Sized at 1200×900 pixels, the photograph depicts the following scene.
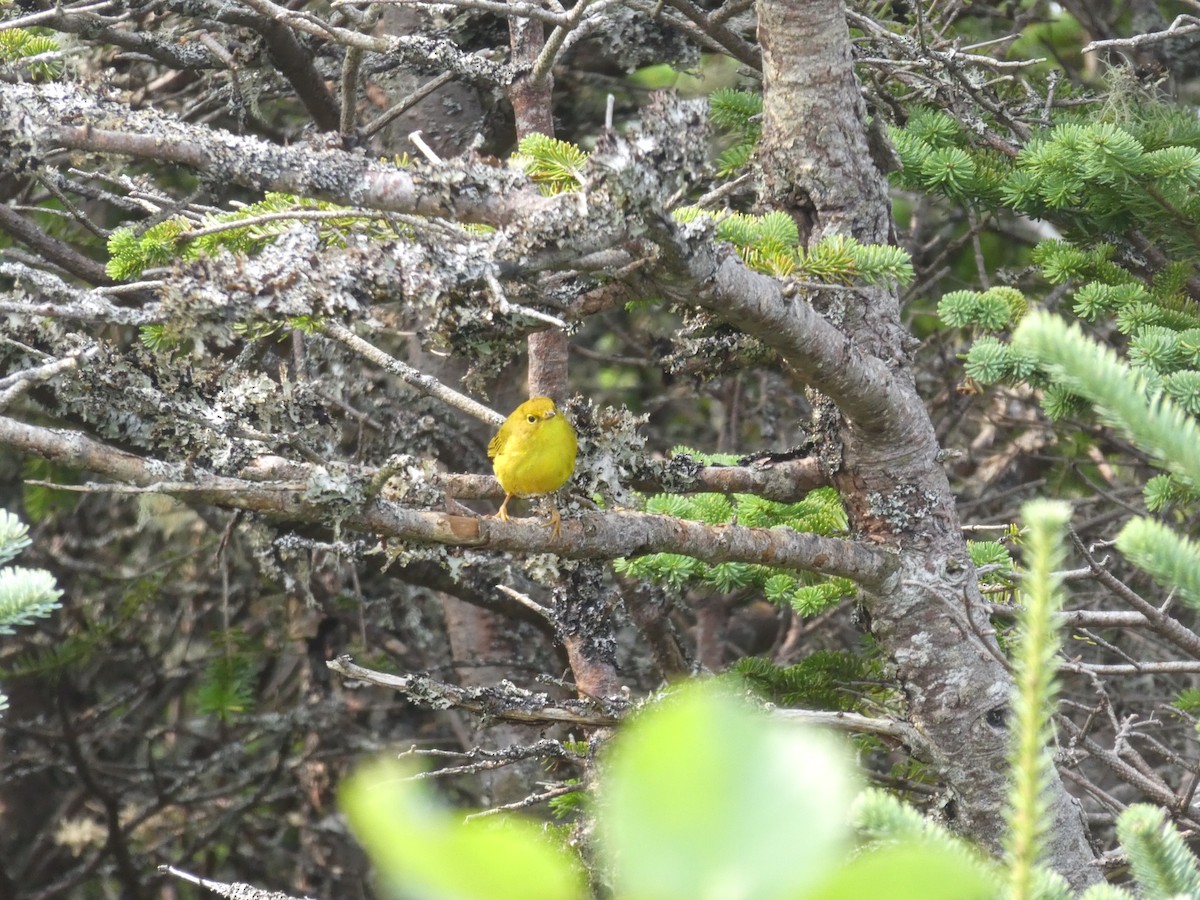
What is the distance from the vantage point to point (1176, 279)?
3.03 m

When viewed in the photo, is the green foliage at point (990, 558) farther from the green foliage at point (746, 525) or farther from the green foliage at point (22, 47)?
the green foliage at point (22, 47)

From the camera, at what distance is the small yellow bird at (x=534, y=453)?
9.61ft

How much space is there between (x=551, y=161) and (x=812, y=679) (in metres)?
1.70

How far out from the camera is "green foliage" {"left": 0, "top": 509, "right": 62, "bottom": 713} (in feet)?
4.28

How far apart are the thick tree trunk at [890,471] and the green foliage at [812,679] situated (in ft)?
1.92

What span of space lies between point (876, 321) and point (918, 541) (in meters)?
0.54

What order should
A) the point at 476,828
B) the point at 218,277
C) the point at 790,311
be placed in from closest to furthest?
the point at 476,828, the point at 218,277, the point at 790,311

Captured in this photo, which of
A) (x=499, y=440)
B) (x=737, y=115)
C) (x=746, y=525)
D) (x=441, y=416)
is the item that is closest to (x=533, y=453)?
(x=499, y=440)

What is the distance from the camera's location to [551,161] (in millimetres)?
2482

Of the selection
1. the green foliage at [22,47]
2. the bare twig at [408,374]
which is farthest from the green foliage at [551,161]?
the green foliage at [22,47]

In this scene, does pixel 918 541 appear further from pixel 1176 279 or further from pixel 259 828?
pixel 259 828

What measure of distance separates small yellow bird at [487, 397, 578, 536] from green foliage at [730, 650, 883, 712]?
854mm

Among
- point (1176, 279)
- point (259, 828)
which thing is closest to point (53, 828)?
point (259, 828)

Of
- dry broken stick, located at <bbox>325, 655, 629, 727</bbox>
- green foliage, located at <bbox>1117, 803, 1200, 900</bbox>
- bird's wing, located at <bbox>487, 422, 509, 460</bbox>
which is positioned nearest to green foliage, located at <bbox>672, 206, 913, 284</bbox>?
bird's wing, located at <bbox>487, 422, 509, 460</bbox>
